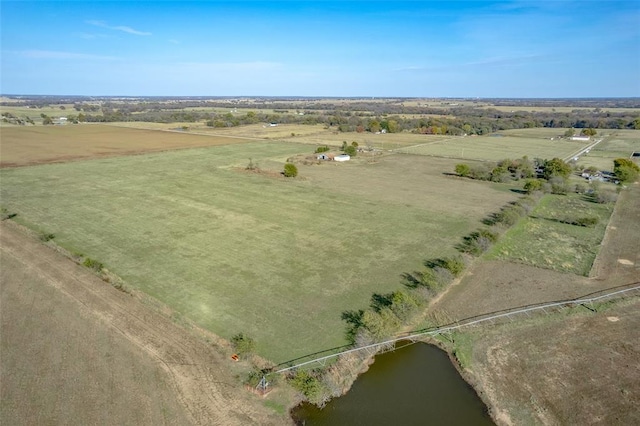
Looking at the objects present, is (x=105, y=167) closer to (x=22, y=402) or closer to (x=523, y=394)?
(x=22, y=402)

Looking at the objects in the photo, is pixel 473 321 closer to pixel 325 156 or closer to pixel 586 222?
pixel 586 222

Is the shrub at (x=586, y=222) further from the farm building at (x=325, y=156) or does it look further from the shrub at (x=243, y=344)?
the farm building at (x=325, y=156)

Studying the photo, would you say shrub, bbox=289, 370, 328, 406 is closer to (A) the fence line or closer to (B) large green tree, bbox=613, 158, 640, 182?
(A) the fence line

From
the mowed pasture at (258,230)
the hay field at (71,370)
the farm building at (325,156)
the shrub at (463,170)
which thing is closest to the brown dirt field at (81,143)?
the mowed pasture at (258,230)

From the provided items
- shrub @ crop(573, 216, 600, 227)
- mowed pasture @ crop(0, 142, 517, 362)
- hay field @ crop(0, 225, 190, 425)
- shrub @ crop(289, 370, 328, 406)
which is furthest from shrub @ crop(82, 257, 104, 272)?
shrub @ crop(573, 216, 600, 227)

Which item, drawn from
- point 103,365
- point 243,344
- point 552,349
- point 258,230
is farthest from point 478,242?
point 103,365

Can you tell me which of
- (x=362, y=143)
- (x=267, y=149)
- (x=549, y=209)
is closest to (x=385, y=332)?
(x=549, y=209)
